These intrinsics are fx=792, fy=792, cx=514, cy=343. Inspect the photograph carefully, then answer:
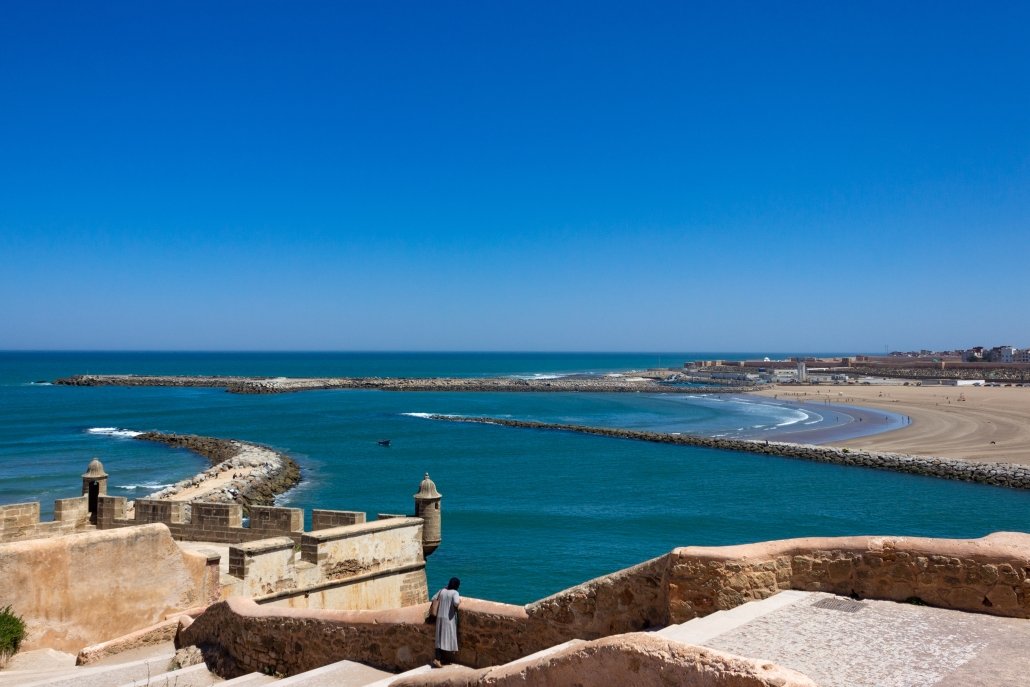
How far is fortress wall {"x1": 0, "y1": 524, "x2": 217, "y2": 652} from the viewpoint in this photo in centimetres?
974

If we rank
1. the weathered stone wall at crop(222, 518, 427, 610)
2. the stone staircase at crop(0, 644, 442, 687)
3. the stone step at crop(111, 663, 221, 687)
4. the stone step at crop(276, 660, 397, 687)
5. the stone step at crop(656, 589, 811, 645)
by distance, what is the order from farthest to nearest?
the weathered stone wall at crop(222, 518, 427, 610), the stone step at crop(111, 663, 221, 687), the stone staircase at crop(0, 644, 442, 687), the stone step at crop(276, 660, 397, 687), the stone step at crop(656, 589, 811, 645)

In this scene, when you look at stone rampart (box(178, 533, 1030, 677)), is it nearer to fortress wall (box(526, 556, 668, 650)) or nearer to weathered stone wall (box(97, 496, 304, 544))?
fortress wall (box(526, 556, 668, 650))

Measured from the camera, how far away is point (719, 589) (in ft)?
21.1

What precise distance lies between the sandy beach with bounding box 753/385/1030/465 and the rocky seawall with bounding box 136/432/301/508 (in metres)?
34.8

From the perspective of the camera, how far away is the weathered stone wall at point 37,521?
1228cm

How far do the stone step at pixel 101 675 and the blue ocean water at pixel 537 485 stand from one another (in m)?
13.1

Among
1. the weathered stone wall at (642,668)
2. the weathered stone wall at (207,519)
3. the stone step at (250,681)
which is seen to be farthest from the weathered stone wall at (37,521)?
the weathered stone wall at (642,668)

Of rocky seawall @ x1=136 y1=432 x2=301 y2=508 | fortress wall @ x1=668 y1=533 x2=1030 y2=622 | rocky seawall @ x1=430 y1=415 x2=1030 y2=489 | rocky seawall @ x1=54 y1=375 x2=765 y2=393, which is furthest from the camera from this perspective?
rocky seawall @ x1=54 y1=375 x2=765 y2=393

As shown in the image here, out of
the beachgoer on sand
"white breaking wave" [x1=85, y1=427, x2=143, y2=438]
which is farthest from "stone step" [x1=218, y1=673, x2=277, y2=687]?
"white breaking wave" [x1=85, y1=427, x2=143, y2=438]

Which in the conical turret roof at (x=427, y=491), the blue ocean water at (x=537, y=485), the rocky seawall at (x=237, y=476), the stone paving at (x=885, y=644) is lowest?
the blue ocean water at (x=537, y=485)

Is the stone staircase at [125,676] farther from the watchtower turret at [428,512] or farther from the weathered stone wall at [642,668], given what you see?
the watchtower turret at [428,512]

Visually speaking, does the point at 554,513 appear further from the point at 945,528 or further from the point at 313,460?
the point at 313,460

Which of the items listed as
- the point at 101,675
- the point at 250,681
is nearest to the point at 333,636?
the point at 250,681

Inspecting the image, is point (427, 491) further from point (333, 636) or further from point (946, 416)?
point (946, 416)
